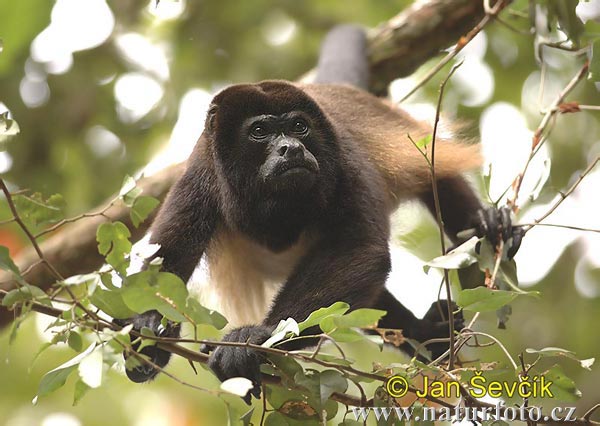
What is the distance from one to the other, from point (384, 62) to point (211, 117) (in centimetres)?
200

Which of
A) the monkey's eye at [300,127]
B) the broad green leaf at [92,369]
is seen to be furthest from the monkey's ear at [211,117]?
the broad green leaf at [92,369]

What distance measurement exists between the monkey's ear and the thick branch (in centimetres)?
75

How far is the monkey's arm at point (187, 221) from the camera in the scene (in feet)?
11.4

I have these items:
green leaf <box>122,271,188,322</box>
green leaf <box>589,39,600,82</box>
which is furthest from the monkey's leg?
green leaf <box>122,271,188,322</box>

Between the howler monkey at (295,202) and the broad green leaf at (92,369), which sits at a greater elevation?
the howler monkey at (295,202)

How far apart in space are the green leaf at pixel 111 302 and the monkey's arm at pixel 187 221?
1115 millimetres

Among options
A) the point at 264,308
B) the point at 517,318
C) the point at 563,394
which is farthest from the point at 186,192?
the point at 517,318

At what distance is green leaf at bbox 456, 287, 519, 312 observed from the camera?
2.21m

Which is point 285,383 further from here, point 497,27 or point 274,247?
point 497,27

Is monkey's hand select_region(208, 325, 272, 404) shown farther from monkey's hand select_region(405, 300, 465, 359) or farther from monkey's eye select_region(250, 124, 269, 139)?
monkey's hand select_region(405, 300, 465, 359)

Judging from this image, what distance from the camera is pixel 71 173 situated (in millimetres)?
5723

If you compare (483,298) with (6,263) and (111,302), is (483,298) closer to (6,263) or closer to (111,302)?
(111,302)

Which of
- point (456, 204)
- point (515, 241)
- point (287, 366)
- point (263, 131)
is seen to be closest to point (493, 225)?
point (515, 241)

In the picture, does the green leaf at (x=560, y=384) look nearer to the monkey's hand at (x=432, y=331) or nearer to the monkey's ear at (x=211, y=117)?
the monkey's hand at (x=432, y=331)
